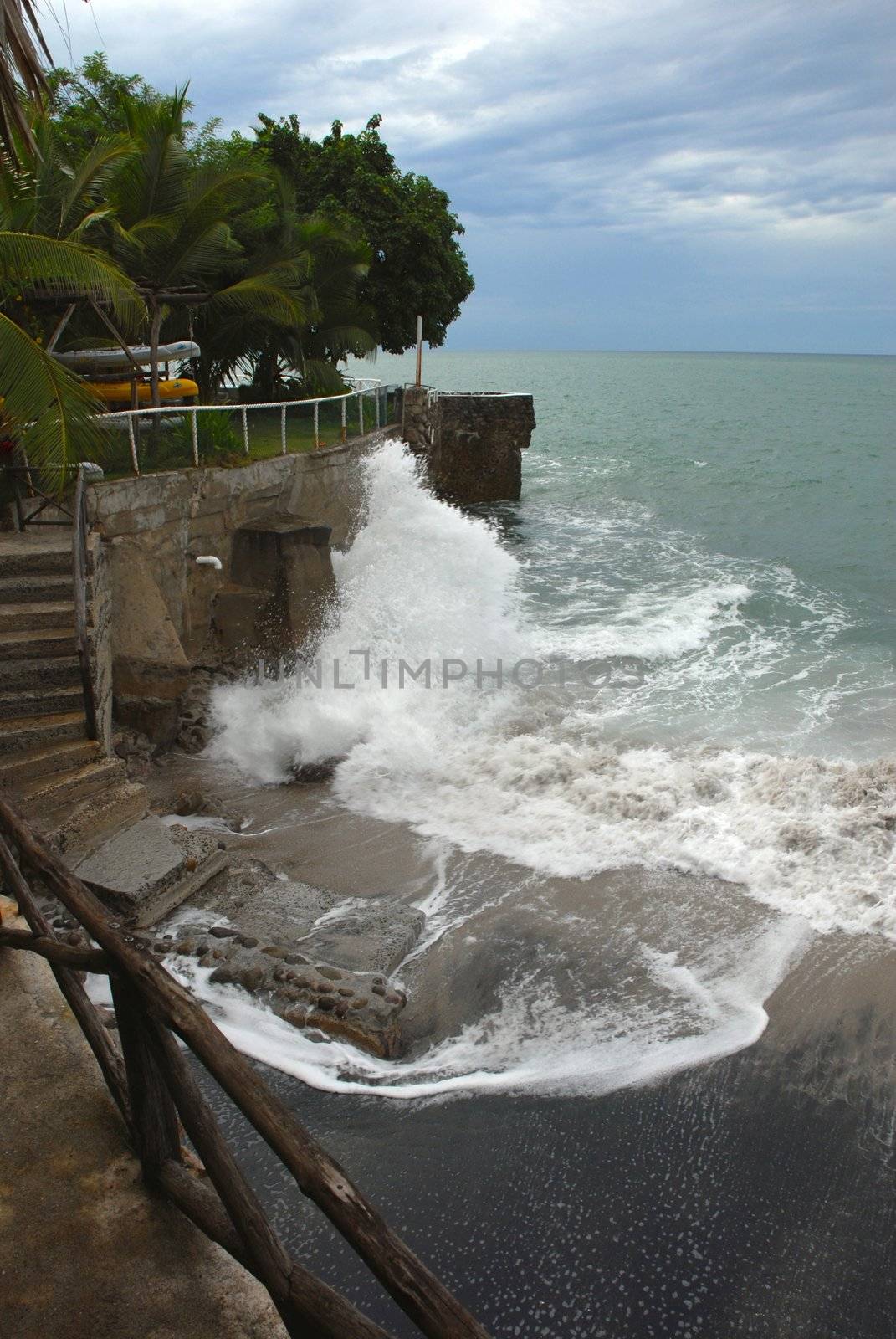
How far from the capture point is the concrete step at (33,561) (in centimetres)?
809

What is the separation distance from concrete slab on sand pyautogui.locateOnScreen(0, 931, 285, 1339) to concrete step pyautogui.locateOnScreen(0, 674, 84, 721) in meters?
4.14

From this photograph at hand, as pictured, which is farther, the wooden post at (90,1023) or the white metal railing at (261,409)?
the white metal railing at (261,409)

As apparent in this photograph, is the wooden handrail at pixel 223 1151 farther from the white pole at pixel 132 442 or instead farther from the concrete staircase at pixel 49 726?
the white pole at pixel 132 442

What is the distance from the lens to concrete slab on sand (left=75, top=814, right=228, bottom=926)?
6.25 meters

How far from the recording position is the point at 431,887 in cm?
729

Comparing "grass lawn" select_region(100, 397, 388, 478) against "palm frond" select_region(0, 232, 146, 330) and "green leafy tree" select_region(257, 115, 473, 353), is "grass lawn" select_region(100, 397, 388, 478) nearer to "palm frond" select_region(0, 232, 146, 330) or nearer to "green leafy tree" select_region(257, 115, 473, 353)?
"palm frond" select_region(0, 232, 146, 330)

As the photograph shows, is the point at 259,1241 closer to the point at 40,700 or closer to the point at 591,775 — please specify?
the point at 40,700

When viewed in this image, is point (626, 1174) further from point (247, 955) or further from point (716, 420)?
point (716, 420)

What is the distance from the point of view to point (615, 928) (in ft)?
22.2

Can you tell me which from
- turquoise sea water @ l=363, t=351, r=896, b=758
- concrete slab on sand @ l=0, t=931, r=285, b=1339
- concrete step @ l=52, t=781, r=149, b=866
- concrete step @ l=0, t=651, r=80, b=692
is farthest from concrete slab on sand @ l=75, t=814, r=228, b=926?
turquoise sea water @ l=363, t=351, r=896, b=758

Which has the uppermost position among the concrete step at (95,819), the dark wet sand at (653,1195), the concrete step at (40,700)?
the concrete step at (40,700)

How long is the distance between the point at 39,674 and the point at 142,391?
783 centimetres

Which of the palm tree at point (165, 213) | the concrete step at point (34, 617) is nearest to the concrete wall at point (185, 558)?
the concrete step at point (34, 617)

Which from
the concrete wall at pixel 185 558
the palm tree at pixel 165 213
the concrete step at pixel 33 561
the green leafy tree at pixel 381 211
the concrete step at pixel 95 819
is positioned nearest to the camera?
the concrete step at pixel 95 819
